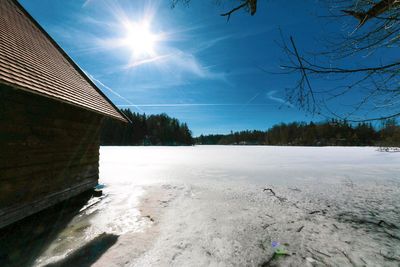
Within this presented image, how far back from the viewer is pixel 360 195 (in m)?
8.77

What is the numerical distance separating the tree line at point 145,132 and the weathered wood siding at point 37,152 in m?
74.8

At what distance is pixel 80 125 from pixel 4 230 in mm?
3894

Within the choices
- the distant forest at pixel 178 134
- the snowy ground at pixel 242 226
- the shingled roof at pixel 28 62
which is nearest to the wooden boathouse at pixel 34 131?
the shingled roof at pixel 28 62

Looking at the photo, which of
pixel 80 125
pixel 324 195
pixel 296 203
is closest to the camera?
pixel 296 203

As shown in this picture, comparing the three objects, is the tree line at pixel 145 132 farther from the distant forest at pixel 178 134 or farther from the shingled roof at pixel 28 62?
the shingled roof at pixel 28 62

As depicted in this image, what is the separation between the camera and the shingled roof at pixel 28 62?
5.00m

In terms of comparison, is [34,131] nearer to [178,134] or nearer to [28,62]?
[28,62]

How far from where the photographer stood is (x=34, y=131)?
5934mm

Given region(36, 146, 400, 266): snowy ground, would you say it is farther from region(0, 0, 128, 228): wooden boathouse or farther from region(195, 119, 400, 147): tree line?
region(195, 119, 400, 147): tree line

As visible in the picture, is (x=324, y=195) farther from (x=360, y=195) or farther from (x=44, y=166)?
(x=44, y=166)

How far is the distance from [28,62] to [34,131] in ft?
6.02

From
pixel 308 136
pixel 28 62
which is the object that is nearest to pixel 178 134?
pixel 308 136

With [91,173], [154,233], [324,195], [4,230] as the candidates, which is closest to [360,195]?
[324,195]

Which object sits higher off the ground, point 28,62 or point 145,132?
point 145,132
